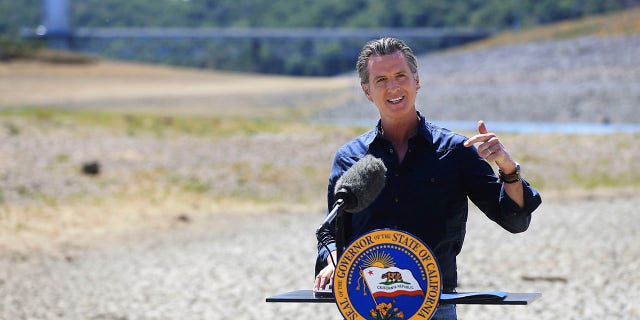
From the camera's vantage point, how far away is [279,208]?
46.9 feet

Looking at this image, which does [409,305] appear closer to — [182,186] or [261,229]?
[261,229]

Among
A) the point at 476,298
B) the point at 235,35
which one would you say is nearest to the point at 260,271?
the point at 476,298

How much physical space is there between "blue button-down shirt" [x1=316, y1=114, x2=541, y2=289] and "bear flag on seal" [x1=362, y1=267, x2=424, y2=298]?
0.80 feet

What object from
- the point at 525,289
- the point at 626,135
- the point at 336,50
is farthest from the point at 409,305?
the point at 336,50

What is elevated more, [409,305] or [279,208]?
[409,305]

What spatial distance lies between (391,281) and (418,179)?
379mm

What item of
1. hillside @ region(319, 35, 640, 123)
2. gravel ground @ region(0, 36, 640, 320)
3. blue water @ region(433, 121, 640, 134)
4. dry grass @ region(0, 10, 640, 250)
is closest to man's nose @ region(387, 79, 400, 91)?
gravel ground @ region(0, 36, 640, 320)

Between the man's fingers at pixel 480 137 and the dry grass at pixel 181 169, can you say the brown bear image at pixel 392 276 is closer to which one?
the man's fingers at pixel 480 137

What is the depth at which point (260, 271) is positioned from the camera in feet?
30.5

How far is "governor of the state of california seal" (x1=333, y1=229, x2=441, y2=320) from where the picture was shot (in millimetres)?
2816

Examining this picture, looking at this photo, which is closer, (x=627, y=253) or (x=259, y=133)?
(x=627, y=253)

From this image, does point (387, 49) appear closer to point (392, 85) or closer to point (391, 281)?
point (392, 85)

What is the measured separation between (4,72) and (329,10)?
70.7 m

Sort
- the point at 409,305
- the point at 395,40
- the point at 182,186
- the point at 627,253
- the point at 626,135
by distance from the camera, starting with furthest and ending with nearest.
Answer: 1. the point at 626,135
2. the point at 182,186
3. the point at 627,253
4. the point at 395,40
5. the point at 409,305
